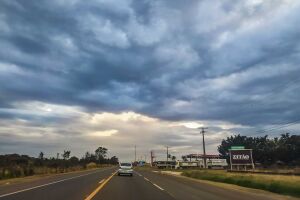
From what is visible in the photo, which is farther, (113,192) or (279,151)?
(279,151)

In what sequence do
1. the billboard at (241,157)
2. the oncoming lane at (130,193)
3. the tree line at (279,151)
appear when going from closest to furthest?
the oncoming lane at (130,193) < the billboard at (241,157) < the tree line at (279,151)

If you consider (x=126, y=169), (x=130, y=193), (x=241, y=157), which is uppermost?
(x=241, y=157)

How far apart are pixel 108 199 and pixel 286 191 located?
15.5 m

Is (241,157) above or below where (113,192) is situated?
above

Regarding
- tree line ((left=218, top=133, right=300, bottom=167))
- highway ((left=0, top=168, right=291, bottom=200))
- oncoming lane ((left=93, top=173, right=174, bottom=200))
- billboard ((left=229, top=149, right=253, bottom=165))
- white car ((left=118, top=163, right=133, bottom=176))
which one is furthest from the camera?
tree line ((left=218, top=133, right=300, bottom=167))

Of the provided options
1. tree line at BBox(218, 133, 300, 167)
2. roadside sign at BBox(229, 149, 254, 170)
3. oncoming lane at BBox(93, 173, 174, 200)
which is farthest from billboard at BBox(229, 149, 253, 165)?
oncoming lane at BBox(93, 173, 174, 200)

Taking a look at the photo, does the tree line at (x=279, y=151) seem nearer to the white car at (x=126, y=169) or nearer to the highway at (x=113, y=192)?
the white car at (x=126, y=169)

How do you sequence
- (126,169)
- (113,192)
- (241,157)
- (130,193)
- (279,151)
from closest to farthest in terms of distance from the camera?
(130,193) < (113,192) < (126,169) < (241,157) < (279,151)

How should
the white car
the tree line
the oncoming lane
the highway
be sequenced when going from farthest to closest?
the tree line, the white car, the oncoming lane, the highway

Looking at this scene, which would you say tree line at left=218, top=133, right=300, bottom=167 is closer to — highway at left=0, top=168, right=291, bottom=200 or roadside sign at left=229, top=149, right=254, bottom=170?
roadside sign at left=229, top=149, right=254, bottom=170

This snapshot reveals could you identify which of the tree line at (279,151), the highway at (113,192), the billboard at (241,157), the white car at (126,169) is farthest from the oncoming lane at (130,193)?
the tree line at (279,151)

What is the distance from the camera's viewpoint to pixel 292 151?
151 meters

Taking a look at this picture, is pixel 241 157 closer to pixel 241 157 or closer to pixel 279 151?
pixel 241 157

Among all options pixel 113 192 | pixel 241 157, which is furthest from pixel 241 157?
pixel 113 192
